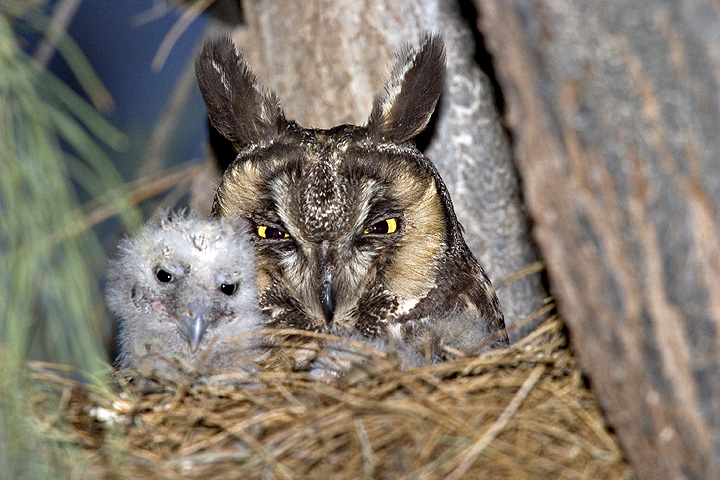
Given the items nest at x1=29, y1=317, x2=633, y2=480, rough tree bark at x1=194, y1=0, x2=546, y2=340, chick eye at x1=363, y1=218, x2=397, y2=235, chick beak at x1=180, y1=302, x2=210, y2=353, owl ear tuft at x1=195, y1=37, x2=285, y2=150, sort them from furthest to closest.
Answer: rough tree bark at x1=194, y1=0, x2=546, y2=340 → owl ear tuft at x1=195, y1=37, x2=285, y2=150 → chick eye at x1=363, y1=218, x2=397, y2=235 → chick beak at x1=180, y1=302, x2=210, y2=353 → nest at x1=29, y1=317, x2=633, y2=480

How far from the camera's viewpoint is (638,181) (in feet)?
3.51

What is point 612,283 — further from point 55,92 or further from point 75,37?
point 75,37

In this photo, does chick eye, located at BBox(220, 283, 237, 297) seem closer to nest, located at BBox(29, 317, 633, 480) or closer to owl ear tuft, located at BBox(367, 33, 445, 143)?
nest, located at BBox(29, 317, 633, 480)

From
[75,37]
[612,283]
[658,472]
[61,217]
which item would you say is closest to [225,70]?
[61,217]

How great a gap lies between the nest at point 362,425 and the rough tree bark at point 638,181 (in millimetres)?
186

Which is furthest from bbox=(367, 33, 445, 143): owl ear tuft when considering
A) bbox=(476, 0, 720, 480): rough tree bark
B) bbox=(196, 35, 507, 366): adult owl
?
bbox=(476, 0, 720, 480): rough tree bark

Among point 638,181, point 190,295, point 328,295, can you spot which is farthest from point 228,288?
point 638,181

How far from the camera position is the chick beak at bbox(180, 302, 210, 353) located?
1.61 m

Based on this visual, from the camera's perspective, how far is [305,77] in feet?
7.64

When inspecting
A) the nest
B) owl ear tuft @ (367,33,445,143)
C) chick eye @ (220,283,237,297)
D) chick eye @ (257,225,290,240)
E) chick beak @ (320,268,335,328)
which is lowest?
the nest

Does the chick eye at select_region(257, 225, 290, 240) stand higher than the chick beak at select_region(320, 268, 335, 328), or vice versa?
the chick eye at select_region(257, 225, 290, 240)

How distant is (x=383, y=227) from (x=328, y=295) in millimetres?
216

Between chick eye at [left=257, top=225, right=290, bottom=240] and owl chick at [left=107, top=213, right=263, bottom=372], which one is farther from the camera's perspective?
chick eye at [left=257, top=225, right=290, bottom=240]

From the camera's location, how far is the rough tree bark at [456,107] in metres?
2.12
